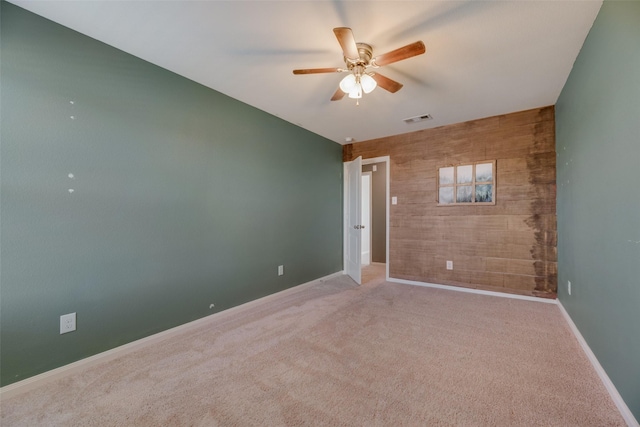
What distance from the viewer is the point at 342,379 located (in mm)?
1758

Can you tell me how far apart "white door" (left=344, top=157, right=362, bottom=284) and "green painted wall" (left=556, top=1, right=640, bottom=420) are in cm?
244

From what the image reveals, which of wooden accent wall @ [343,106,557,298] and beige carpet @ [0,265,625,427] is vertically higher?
wooden accent wall @ [343,106,557,298]

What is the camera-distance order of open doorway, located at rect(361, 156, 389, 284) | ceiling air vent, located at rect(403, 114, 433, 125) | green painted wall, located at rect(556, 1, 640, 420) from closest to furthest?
1. green painted wall, located at rect(556, 1, 640, 420)
2. ceiling air vent, located at rect(403, 114, 433, 125)
3. open doorway, located at rect(361, 156, 389, 284)

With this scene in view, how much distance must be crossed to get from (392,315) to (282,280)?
4.84 ft

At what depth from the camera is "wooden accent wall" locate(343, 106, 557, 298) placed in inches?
129

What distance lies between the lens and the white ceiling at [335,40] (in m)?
1.69

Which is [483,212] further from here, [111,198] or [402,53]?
[111,198]

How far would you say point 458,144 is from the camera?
12.5 ft

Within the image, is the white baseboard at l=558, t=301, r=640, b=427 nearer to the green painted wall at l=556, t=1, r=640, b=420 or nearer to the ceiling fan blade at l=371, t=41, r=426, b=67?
the green painted wall at l=556, t=1, r=640, b=420

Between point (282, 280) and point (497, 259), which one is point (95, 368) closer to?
point (282, 280)

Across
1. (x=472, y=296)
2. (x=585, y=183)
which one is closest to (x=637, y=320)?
A: (x=585, y=183)

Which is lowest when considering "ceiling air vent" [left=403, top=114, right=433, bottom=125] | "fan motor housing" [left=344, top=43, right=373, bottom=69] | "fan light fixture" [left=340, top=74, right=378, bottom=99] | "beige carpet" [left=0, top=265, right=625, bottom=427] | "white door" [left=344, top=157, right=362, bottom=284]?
"beige carpet" [left=0, top=265, right=625, bottom=427]

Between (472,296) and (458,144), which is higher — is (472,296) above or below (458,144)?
below

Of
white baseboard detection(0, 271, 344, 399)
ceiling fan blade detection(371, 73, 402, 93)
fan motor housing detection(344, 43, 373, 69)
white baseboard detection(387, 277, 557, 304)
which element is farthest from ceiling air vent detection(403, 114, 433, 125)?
white baseboard detection(0, 271, 344, 399)
